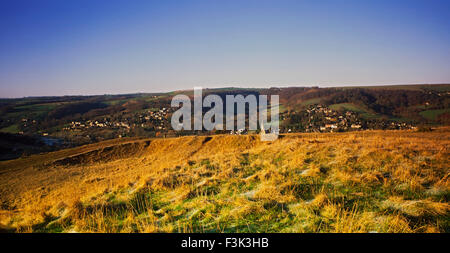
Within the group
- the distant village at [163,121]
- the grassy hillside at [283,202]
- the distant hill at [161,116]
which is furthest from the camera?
the distant hill at [161,116]

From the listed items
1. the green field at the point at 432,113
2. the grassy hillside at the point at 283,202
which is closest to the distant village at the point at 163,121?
the green field at the point at 432,113

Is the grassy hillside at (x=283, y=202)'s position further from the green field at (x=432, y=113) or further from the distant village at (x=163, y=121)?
the green field at (x=432, y=113)

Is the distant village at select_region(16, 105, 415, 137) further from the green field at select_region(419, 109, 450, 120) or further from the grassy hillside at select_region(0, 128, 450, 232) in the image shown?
the grassy hillside at select_region(0, 128, 450, 232)

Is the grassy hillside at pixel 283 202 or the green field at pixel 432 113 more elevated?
the green field at pixel 432 113

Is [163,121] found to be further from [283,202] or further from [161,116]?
[283,202]

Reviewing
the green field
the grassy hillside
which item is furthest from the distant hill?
the grassy hillside

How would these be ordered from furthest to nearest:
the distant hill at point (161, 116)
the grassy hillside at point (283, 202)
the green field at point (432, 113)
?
the distant hill at point (161, 116)
the green field at point (432, 113)
the grassy hillside at point (283, 202)

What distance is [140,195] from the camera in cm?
570

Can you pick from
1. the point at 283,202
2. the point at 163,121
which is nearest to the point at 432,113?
the point at 283,202

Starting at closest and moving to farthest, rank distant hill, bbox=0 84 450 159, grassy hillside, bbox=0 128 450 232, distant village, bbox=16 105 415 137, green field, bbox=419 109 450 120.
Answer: grassy hillside, bbox=0 128 450 232, green field, bbox=419 109 450 120, distant village, bbox=16 105 415 137, distant hill, bbox=0 84 450 159

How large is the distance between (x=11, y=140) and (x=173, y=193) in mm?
45936

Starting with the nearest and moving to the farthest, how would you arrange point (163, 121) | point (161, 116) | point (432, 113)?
point (432, 113) → point (163, 121) → point (161, 116)

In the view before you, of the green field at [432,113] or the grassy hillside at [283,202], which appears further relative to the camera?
the green field at [432,113]
